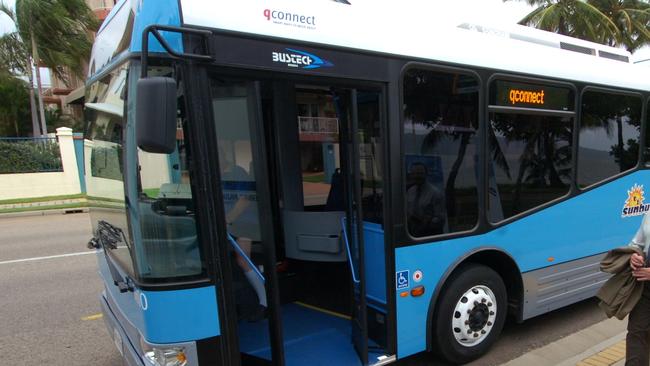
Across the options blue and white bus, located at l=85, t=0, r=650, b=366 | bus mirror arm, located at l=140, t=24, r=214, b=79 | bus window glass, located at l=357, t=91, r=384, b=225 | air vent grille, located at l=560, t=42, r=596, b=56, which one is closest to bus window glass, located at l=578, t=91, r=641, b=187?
blue and white bus, located at l=85, t=0, r=650, b=366

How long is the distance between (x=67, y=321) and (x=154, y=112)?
3930mm

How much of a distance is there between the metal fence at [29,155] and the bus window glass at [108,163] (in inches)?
631

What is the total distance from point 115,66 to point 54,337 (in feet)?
10.9

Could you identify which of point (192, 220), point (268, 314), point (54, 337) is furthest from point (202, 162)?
point (54, 337)

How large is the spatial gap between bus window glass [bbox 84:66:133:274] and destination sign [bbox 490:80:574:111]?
106 inches

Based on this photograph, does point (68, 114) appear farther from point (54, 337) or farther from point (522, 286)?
point (522, 286)

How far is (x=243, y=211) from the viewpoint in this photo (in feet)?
9.64

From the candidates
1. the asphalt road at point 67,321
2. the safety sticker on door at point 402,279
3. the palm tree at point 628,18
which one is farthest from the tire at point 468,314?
the palm tree at point 628,18

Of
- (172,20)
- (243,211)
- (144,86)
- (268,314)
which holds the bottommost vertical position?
(268,314)

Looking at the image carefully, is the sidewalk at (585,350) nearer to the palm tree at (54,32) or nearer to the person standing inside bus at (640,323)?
the person standing inside bus at (640,323)

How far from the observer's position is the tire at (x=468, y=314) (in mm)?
3447

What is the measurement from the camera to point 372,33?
298 centimetres

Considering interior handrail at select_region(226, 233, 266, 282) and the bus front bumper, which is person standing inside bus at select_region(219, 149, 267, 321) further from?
the bus front bumper

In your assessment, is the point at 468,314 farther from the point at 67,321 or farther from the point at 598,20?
the point at 598,20
